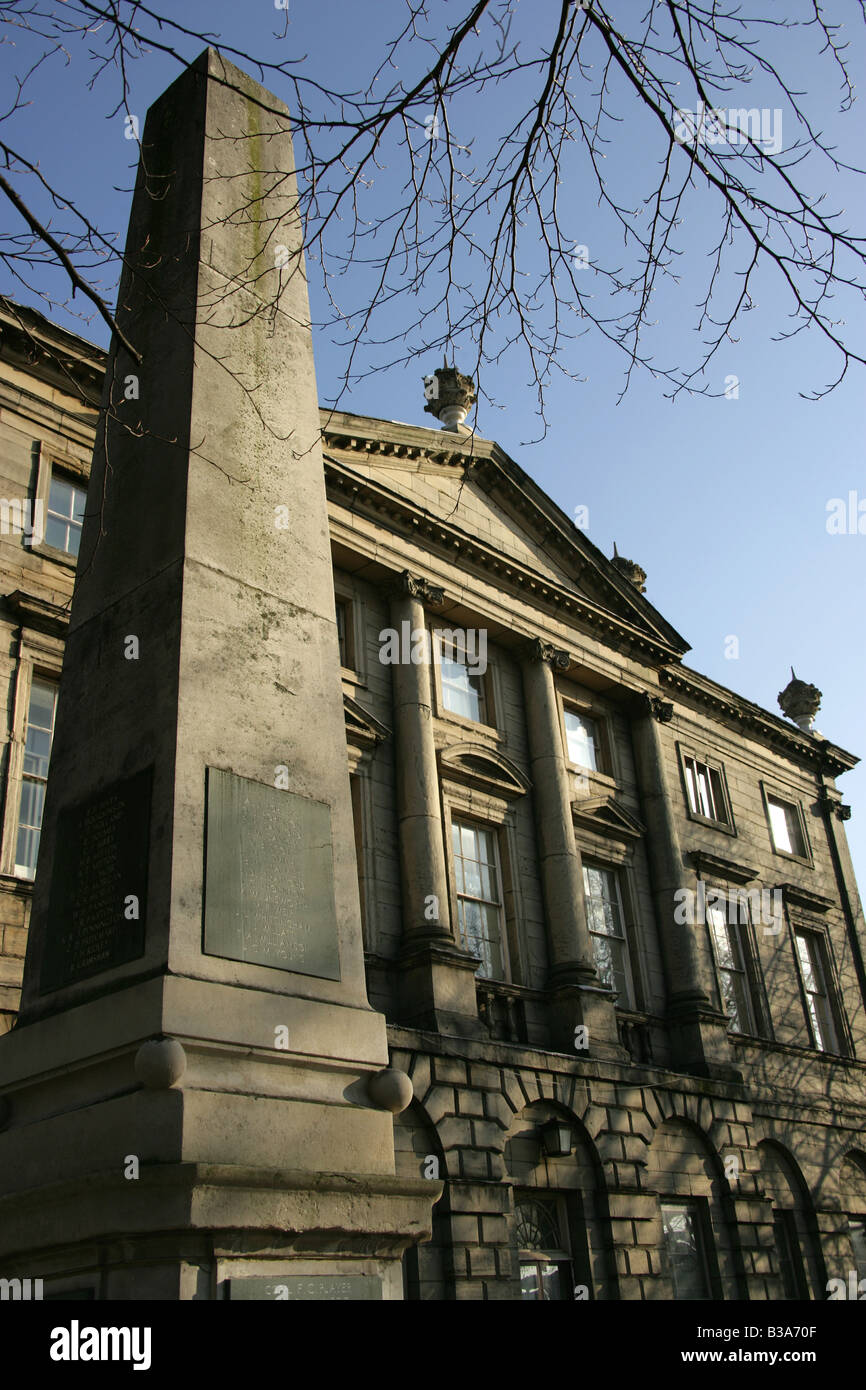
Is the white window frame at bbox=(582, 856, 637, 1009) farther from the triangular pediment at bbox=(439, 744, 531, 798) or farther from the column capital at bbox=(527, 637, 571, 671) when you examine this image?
the column capital at bbox=(527, 637, 571, 671)

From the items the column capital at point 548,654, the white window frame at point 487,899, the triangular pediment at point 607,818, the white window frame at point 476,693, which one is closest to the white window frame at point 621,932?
the triangular pediment at point 607,818

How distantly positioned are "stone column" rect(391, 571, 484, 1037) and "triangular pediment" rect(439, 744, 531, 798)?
1.54ft

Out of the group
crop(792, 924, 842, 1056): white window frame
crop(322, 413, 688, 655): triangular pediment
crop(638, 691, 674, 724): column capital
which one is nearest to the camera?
crop(322, 413, 688, 655): triangular pediment

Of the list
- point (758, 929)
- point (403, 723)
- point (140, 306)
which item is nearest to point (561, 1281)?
point (403, 723)

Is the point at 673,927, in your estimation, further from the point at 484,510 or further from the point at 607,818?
the point at 484,510

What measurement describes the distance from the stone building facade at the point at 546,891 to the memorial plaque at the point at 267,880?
6.58m

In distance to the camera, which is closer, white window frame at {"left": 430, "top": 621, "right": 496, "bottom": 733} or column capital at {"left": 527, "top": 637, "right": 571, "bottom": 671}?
white window frame at {"left": 430, "top": 621, "right": 496, "bottom": 733}

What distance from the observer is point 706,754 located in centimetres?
2647

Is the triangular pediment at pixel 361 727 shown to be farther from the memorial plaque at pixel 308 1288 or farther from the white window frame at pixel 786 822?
the memorial plaque at pixel 308 1288

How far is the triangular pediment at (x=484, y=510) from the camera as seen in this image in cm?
2002

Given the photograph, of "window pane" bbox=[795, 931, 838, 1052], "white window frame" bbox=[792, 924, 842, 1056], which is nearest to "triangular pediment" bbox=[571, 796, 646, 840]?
"white window frame" bbox=[792, 924, 842, 1056]

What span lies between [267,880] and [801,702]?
28.9 meters

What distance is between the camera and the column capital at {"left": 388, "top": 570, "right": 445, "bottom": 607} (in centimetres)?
1969

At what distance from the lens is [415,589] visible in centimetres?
1978
